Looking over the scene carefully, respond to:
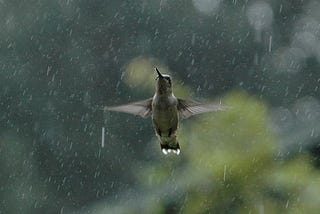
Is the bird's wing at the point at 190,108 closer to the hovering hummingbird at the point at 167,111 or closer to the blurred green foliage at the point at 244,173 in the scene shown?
the hovering hummingbird at the point at 167,111

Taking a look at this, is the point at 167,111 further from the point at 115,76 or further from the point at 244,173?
the point at 115,76

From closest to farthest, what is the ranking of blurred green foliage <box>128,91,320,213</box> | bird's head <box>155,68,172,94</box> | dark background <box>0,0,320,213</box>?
bird's head <box>155,68,172,94</box>, blurred green foliage <box>128,91,320,213</box>, dark background <box>0,0,320,213</box>

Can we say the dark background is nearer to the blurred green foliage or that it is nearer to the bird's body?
the blurred green foliage

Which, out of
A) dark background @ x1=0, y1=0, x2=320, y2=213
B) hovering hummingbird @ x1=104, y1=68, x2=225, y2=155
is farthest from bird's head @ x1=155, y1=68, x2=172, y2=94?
dark background @ x1=0, y1=0, x2=320, y2=213

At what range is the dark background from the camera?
5730 mm

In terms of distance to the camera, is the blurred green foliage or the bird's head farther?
the blurred green foliage

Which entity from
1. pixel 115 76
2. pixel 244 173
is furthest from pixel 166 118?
pixel 115 76

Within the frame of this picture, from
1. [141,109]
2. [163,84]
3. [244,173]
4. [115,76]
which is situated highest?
[163,84]

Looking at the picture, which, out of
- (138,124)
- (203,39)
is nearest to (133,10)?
(203,39)

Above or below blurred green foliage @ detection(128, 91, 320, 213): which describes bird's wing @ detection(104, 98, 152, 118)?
above

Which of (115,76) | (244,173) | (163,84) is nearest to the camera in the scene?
(163,84)

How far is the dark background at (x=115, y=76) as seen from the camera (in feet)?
18.8

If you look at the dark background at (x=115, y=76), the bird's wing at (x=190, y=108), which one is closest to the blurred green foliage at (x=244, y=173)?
the dark background at (x=115, y=76)

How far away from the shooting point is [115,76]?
6.06 metres
